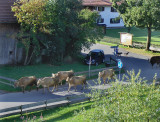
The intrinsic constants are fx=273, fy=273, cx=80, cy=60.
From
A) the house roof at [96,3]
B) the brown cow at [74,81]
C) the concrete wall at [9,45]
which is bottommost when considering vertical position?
the brown cow at [74,81]

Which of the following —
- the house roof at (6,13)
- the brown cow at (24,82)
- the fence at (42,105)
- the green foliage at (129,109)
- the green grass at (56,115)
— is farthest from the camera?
the house roof at (6,13)

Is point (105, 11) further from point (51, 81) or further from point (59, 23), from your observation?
point (51, 81)

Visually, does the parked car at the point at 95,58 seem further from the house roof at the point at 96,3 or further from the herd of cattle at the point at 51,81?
the house roof at the point at 96,3

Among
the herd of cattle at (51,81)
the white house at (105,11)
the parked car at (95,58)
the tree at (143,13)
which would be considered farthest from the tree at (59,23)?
the white house at (105,11)

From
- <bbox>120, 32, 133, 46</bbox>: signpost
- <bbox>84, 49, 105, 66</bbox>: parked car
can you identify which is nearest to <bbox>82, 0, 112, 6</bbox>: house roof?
<bbox>120, 32, 133, 46</bbox>: signpost

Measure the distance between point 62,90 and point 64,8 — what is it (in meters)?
9.93

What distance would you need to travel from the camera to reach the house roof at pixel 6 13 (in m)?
25.9

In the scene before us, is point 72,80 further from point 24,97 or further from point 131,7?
point 131,7

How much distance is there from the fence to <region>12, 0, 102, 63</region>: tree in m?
9.29

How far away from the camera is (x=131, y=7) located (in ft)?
117

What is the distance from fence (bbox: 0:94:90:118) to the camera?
15406 mm

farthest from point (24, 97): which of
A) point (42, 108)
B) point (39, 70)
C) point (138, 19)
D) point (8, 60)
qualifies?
point (138, 19)

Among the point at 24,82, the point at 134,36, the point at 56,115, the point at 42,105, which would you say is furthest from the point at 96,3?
the point at 56,115

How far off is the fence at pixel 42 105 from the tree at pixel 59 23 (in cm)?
929
